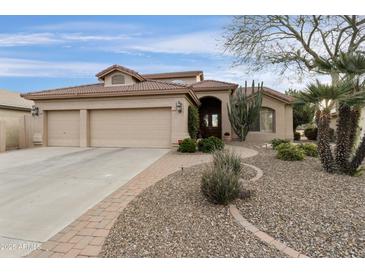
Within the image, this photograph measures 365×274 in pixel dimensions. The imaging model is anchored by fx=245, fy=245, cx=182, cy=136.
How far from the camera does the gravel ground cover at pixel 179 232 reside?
119 inches

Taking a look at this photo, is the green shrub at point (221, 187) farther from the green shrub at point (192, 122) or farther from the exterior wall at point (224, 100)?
the exterior wall at point (224, 100)

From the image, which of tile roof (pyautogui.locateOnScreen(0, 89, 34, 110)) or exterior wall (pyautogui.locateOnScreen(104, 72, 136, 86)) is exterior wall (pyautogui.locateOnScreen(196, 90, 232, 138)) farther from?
tile roof (pyautogui.locateOnScreen(0, 89, 34, 110))

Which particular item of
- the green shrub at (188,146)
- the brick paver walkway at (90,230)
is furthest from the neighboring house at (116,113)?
the brick paver walkway at (90,230)

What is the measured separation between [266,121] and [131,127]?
10711mm

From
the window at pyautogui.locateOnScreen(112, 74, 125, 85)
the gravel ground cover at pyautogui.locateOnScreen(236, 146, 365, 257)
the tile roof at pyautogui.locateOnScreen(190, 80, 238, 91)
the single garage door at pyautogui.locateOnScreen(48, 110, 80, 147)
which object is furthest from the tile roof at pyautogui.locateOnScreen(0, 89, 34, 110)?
the gravel ground cover at pyautogui.locateOnScreen(236, 146, 365, 257)

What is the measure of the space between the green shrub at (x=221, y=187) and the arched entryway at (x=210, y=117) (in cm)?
1518

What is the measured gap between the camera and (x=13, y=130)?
1507 cm

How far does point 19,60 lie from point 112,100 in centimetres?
466

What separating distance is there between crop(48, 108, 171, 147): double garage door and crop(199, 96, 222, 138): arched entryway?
279 inches

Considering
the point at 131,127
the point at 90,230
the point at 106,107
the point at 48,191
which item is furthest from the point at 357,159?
the point at 106,107

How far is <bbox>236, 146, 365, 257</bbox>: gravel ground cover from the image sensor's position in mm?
3088

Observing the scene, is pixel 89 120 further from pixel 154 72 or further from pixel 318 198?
pixel 318 198
